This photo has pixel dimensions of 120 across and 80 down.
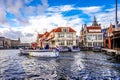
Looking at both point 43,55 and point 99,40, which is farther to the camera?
point 99,40

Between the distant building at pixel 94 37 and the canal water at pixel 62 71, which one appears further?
the distant building at pixel 94 37

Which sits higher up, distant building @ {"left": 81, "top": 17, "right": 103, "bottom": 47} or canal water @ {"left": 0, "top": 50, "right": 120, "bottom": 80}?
distant building @ {"left": 81, "top": 17, "right": 103, "bottom": 47}

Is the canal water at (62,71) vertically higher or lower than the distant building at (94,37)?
lower

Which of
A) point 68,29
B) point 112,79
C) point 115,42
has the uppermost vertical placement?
point 68,29

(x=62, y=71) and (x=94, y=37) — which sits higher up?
(x=94, y=37)

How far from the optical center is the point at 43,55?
5588 cm

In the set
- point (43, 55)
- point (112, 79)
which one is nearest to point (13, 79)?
point (112, 79)

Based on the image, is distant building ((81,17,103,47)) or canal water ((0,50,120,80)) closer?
canal water ((0,50,120,80))

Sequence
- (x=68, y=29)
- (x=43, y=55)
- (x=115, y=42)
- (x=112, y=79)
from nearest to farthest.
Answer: (x=112, y=79) → (x=43, y=55) → (x=115, y=42) → (x=68, y=29)

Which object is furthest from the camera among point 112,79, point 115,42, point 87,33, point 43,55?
point 87,33

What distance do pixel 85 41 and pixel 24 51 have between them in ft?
185

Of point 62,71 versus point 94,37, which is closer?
point 62,71

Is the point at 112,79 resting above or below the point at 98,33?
below

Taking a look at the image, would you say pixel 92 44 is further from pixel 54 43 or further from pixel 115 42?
pixel 115 42
